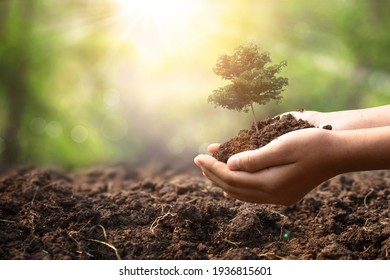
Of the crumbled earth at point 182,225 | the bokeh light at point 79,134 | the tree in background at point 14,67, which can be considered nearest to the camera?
the crumbled earth at point 182,225

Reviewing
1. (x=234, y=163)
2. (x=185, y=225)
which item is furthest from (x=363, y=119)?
(x=185, y=225)

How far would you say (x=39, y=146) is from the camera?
200 inches

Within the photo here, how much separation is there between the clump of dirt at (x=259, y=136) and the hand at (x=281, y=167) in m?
0.13

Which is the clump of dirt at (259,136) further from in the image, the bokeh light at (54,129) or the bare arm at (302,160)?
the bokeh light at (54,129)

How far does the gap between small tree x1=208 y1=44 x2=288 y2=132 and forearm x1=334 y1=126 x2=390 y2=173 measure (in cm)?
42

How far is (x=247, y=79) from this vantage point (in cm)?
200

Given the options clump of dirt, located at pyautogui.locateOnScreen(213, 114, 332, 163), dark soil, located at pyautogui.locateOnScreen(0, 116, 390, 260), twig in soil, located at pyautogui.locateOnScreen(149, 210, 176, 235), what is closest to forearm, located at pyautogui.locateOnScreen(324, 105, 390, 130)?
clump of dirt, located at pyautogui.locateOnScreen(213, 114, 332, 163)

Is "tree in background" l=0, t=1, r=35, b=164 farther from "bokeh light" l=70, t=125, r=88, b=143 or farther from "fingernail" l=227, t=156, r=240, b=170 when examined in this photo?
"fingernail" l=227, t=156, r=240, b=170

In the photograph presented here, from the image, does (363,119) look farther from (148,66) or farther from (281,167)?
(148,66)

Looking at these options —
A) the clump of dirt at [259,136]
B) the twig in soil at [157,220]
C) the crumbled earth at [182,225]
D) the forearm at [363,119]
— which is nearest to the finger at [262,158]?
the clump of dirt at [259,136]

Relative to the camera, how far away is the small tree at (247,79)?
2002mm

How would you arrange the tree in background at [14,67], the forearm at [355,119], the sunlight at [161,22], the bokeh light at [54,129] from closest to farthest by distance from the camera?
the forearm at [355,119] < the sunlight at [161,22] < the tree in background at [14,67] < the bokeh light at [54,129]

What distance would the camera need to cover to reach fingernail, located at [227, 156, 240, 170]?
5.58 feet
